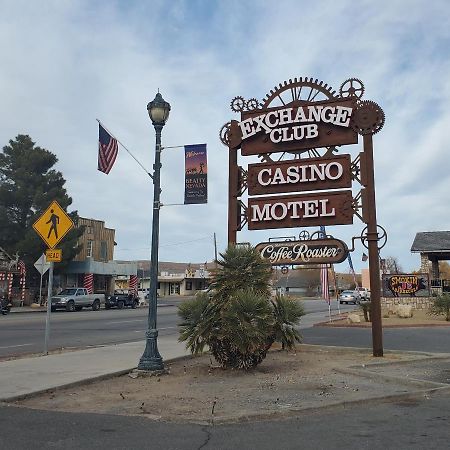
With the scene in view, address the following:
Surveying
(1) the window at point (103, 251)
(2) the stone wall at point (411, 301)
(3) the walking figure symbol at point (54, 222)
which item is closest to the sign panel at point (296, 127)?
(3) the walking figure symbol at point (54, 222)

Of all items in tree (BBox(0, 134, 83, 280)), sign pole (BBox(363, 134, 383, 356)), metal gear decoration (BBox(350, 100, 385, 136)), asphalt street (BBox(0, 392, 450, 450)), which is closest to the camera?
asphalt street (BBox(0, 392, 450, 450))

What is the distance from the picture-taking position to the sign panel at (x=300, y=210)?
1366cm

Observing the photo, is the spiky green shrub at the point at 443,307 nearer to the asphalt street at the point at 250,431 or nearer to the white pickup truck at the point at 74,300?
the asphalt street at the point at 250,431

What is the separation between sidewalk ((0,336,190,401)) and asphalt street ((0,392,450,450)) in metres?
1.79

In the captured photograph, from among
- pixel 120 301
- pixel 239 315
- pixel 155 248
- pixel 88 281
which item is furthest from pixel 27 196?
pixel 239 315

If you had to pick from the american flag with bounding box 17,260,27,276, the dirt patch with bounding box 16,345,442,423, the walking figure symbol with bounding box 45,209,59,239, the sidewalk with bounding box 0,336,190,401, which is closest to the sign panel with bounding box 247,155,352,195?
the dirt patch with bounding box 16,345,442,423

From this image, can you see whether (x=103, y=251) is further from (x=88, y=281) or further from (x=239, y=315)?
(x=239, y=315)

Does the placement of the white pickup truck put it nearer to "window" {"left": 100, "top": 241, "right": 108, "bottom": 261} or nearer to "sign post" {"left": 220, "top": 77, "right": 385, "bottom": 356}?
"window" {"left": 100, "top": 241, "right": 108, "bottom": 261}

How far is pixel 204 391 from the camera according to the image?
859 centimetres

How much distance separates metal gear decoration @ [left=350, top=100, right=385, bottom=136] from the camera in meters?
13.4

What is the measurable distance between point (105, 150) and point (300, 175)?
5.06 metres

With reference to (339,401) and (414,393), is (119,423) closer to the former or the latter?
(339,401)

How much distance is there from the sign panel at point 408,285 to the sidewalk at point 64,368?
2286 cm

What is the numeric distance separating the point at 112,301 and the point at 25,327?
81.2 feet
